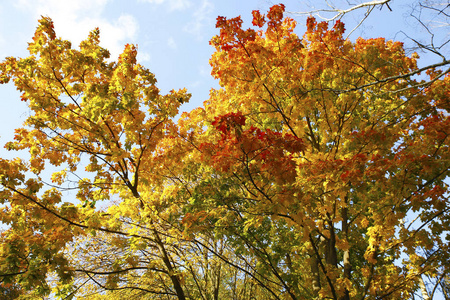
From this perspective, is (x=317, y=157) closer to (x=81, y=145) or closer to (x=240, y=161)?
(x=240, y=161)

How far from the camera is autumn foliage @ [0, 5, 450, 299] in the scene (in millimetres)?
4273

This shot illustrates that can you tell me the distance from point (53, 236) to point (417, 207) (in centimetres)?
560

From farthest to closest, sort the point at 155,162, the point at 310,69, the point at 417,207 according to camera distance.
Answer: the point at 155,162
the point at 310,69
the point at 417,207

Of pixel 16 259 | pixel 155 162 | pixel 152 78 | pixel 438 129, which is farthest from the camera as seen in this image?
pixel 155 162

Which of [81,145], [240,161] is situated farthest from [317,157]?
[81,145]

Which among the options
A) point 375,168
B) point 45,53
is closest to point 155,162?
point 45,53

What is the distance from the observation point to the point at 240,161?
160 inches

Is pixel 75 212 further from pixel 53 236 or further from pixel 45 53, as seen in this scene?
pixel 45 53

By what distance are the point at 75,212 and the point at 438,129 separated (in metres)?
5.99

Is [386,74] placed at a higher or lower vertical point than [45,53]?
lower

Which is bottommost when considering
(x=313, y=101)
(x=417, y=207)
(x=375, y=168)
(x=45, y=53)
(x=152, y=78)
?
(x=417, y=207)

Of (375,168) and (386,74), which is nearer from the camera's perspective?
(375,168)

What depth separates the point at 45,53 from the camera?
198 inches

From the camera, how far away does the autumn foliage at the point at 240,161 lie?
4273 mm
